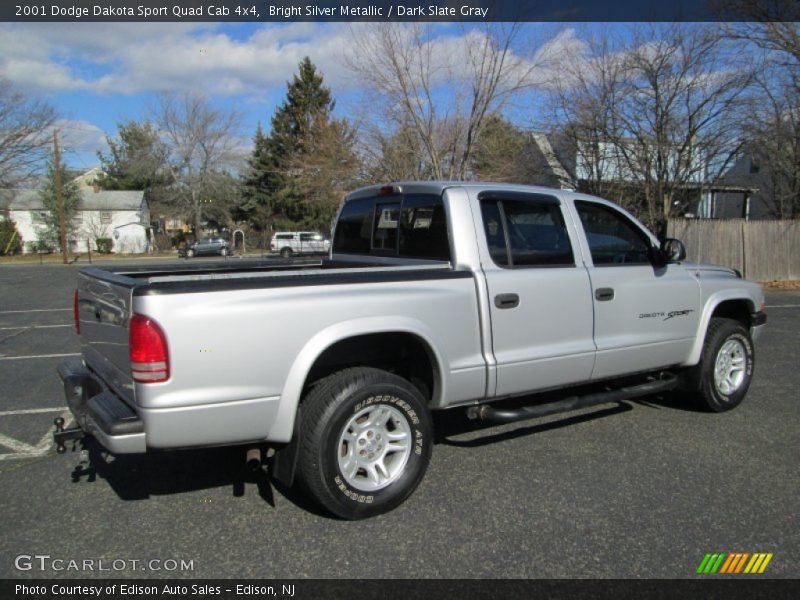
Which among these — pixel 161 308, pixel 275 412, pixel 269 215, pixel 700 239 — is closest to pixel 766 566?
pixel 275 412

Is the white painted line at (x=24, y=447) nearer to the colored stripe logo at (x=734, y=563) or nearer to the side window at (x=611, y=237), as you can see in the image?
the side window at (x=611, y=237)

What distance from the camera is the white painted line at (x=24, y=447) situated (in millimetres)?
4301

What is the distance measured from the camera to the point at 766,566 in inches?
114

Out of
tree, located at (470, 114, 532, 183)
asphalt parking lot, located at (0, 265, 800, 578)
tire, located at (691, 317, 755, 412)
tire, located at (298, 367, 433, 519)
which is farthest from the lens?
tree, located at (470, 114, 532, 183)

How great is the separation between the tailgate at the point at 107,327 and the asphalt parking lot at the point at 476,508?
785 mm

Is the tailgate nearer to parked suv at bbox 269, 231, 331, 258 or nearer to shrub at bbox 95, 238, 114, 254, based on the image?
parked suv at bbox 269, 231, 331, 258

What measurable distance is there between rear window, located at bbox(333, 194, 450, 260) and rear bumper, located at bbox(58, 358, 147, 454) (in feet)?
6.90

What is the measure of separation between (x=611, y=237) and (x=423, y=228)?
5.01 ft

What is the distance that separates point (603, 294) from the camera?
4.30 m

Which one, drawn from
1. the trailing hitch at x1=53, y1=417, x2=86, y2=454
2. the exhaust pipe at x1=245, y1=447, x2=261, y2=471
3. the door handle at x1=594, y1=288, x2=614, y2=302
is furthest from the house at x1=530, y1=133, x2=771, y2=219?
the trailing hitch at x1=53, y1=417, x2=86, y2=454

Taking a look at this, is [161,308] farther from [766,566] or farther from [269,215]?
[269,215]

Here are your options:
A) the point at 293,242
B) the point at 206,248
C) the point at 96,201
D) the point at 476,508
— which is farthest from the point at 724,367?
the point at 96,201

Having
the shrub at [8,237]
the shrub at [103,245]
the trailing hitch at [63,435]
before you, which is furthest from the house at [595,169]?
the shrub at [8,237]

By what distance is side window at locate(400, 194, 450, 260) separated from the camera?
156 inches
